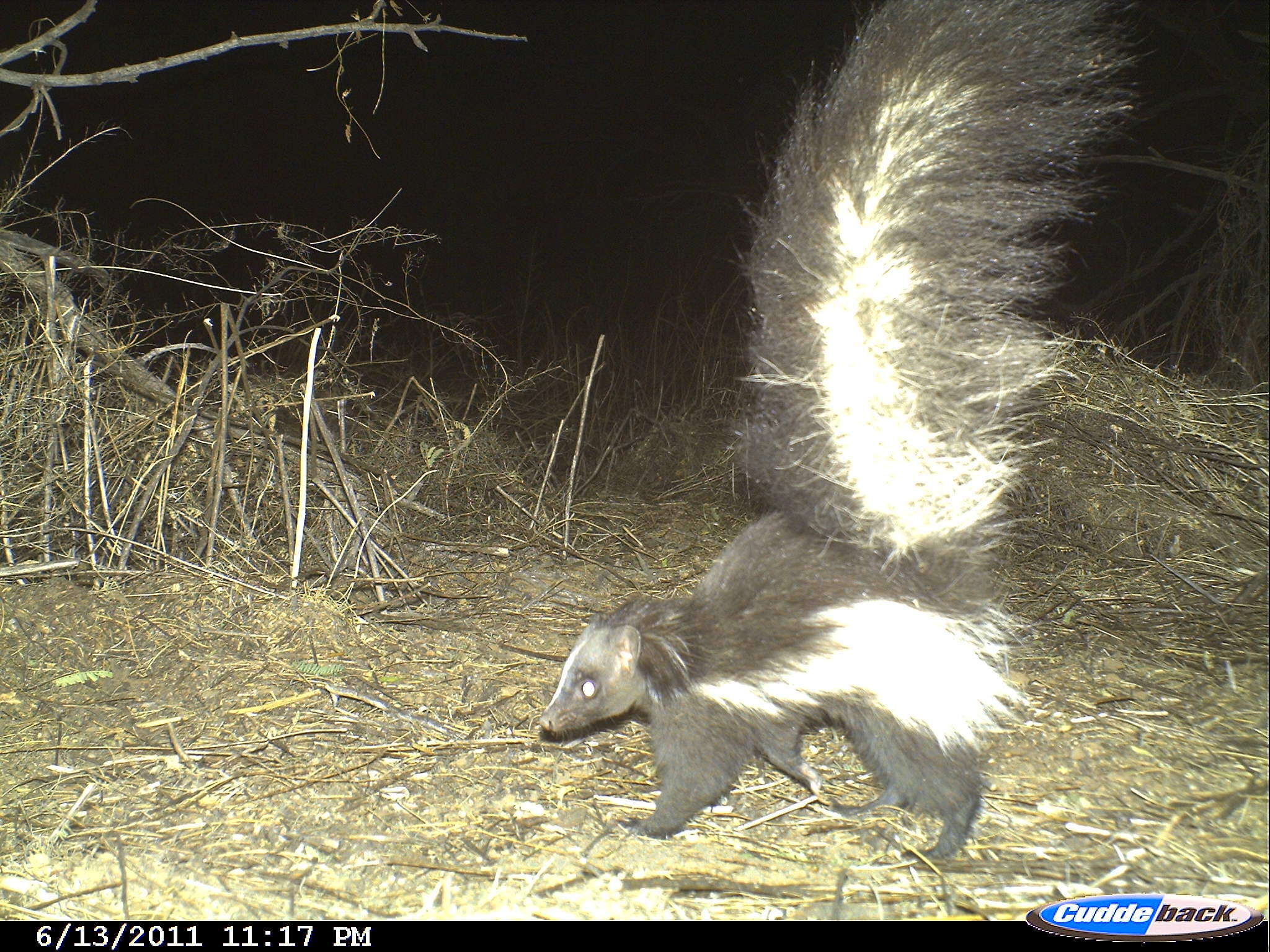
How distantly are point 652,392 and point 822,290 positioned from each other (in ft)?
19.0

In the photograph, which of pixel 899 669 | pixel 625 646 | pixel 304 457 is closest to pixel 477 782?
pixel 625 646

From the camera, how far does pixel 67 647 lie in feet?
12.4

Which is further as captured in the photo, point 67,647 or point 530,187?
point 530,187

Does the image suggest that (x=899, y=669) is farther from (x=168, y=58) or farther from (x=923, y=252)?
(x=168, y=58)

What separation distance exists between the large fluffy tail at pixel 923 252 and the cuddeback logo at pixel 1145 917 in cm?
106

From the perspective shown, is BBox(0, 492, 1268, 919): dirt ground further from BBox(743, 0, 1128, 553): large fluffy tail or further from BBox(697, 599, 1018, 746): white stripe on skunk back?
BBox(743, 0, 1128, 553): large fluffy tail

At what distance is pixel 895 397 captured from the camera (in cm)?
274

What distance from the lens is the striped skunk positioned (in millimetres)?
2537

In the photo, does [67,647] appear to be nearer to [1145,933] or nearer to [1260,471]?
[1145,933]

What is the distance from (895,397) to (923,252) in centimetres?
44

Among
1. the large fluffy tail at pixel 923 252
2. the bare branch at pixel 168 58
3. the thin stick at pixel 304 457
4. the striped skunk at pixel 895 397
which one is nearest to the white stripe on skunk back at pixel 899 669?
the striped skunk at pixel 895 397

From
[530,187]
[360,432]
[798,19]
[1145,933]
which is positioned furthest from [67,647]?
[530,187]

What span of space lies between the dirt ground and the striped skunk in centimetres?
28

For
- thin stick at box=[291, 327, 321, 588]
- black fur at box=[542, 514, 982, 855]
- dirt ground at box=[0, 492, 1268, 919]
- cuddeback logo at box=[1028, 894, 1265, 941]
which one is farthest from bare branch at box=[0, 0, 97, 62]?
cuddeback logo at box=[1028, 894, 1265, 941]
